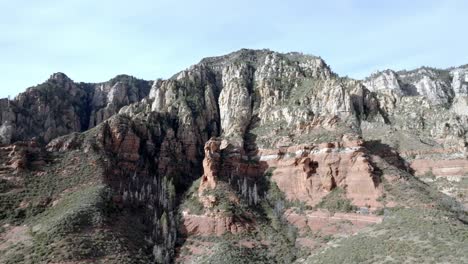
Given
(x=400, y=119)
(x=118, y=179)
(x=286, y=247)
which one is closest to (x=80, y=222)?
(x=118, y=179)

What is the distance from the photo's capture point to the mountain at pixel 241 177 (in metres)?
86.2

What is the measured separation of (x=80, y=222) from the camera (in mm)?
88250

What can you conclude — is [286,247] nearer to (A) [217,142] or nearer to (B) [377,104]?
(A) [217,142]

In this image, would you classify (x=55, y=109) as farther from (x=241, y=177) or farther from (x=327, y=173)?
(x=327, y=173)

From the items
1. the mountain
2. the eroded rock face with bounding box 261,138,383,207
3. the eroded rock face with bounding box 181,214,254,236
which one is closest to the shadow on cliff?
the mountain

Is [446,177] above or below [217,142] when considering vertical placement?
below

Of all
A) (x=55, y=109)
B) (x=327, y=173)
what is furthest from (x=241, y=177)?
(x=55, y=109)

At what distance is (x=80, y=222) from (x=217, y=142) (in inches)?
2020

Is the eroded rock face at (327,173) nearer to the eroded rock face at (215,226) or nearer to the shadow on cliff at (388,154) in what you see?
the shadow on cliff at (388,154)

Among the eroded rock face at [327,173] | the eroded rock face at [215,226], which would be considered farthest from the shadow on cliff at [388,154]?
the eroded rock face at [215,226]

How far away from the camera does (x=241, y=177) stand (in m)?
125

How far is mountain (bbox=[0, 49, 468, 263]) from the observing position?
86188 mm

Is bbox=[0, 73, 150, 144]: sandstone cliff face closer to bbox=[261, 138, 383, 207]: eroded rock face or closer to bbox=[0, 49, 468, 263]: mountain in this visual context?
bbox=[0, 49, 468, 263]: mountain

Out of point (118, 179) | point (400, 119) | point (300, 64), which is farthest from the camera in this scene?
point (300, 64)
